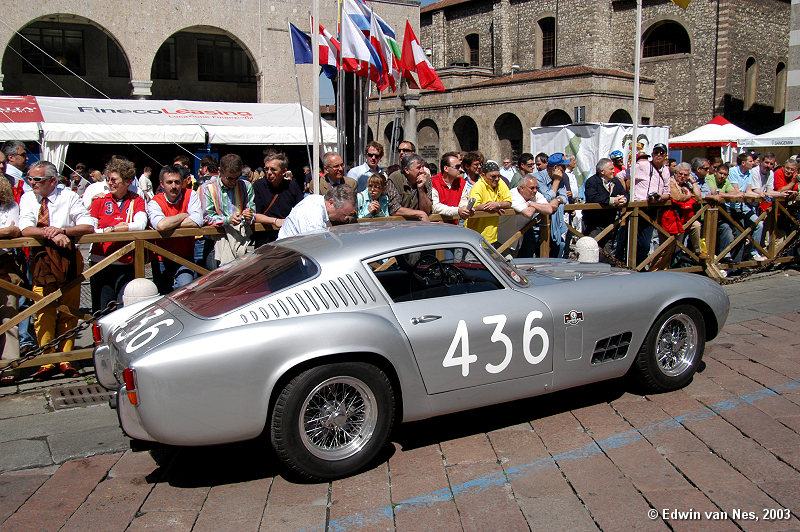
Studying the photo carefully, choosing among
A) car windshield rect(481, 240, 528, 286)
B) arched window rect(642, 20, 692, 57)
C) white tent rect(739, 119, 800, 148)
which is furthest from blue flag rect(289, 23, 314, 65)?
arched window rect(642, 20, 692, 57)

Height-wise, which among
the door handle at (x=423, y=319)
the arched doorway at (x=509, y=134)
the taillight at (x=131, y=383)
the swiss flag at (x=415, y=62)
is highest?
the arched doorway at (x=509, y=134)

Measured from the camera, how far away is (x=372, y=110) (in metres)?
41.4

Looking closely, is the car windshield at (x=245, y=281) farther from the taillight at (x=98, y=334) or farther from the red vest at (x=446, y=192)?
the red vest at (x=446, y=192)

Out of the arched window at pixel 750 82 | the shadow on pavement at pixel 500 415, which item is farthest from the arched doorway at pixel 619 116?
the shadow on pavement at pixel 500 415

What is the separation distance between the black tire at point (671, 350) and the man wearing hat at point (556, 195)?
2.96m

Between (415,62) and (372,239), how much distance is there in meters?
7.15

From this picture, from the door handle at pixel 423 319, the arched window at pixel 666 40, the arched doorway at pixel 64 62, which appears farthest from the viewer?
the arched window at pixel 666 40

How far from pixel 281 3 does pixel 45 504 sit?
54.5 feet

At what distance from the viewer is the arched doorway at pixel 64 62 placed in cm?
2234

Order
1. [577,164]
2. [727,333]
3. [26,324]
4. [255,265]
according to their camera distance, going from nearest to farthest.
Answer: [255,265]
[26,324]
[727,333]
[577,164]

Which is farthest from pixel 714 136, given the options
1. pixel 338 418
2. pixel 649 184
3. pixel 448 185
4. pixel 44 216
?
pixel 338 418

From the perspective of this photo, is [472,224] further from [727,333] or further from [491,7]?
[491,7]

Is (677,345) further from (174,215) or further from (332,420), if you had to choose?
(174,215)

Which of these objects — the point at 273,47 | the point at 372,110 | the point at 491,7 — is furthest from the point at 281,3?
the point at 491,7
